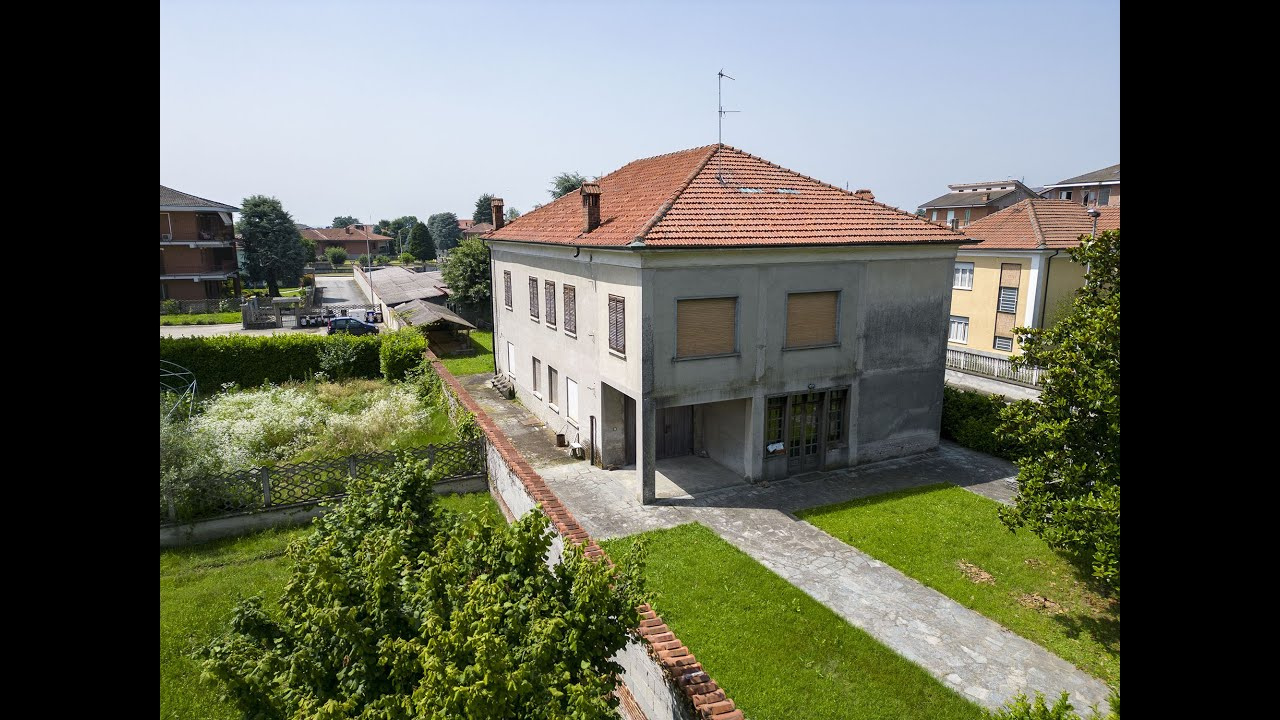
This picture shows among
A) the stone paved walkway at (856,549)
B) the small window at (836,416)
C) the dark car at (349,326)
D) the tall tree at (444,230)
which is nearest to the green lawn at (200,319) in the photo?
the dark car at (349,326)

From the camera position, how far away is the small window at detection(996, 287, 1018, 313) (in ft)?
102

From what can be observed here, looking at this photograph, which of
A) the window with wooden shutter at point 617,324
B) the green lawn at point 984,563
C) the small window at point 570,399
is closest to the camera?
the green lawn at point 984,563

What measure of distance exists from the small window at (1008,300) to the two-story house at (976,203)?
34.0 m

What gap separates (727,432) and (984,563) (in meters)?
6.77

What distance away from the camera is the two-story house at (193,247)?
50.5 meters

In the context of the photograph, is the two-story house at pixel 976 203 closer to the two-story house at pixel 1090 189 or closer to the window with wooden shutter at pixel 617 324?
the two-story house at pixel 1090 189

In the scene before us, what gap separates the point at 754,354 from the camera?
16922mm

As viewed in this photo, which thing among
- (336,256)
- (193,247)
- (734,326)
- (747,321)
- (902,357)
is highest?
(336,256)

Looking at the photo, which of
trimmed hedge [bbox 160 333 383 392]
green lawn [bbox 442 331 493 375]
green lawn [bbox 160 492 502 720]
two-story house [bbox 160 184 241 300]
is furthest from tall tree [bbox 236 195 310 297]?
green lawn [bbox 160 492 502 720]

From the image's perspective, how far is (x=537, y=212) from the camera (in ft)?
86.7

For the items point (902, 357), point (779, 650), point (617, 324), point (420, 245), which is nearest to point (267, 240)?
point (420, 245)

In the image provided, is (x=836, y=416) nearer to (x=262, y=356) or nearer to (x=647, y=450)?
(x=647, y=450)
